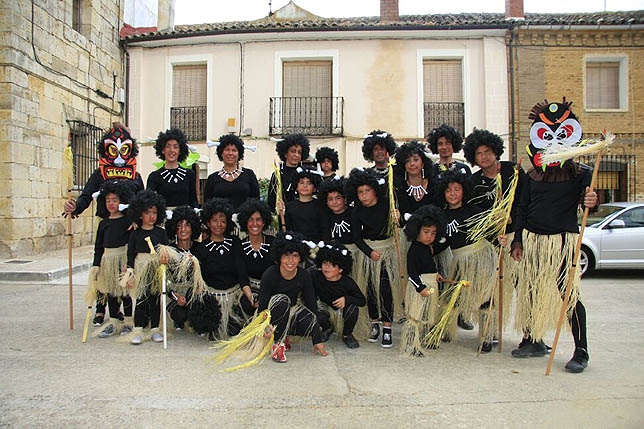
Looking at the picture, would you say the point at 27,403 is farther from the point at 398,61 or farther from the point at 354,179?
the point at 398,61

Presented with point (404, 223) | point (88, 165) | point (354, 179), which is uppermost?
point (88, 165)

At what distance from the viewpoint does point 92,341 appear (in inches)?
179

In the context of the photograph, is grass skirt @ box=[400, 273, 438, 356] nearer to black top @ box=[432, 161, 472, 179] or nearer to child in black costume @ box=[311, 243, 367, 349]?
child in black costume @ box=[311, 243, 367, 349]

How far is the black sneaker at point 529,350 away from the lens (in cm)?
410

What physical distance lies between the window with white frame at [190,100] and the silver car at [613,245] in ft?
32.5

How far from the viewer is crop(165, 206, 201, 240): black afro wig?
4762mm

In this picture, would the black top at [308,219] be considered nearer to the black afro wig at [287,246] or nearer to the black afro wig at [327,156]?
the black afro wig at [287,246]

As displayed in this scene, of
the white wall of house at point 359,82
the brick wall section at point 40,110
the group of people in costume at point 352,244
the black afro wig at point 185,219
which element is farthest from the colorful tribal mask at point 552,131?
the white wall of house at point 359,82

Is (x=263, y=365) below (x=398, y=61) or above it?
below

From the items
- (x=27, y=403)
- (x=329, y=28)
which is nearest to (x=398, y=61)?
(x=329, y=28)

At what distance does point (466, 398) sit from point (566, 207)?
5.57ft

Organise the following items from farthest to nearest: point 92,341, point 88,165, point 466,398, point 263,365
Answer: point 88,165 < point 92,341 < point 263,365 < point 466,398

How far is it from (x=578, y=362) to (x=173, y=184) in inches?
151

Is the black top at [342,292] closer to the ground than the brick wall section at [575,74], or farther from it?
closer to the ground
